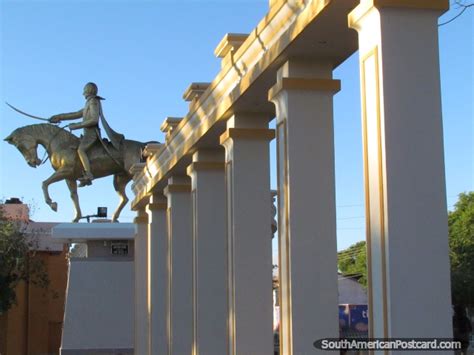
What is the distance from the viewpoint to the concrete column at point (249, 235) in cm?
1056

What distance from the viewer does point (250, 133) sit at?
35.6 feet

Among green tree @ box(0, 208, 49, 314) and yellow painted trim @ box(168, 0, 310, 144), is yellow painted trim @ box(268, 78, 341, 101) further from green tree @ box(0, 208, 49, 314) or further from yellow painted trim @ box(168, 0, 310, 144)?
green tree @ box(0, 208, 49, 314)

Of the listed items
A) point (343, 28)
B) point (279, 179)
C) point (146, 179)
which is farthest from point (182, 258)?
point (343, 28)

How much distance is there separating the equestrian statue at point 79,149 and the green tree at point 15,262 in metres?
7.18

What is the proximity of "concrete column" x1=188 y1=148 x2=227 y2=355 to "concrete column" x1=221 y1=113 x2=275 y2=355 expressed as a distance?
1716 mm

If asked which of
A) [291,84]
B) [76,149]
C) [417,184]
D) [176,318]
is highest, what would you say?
[76,149]

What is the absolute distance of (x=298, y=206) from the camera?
8.66 metres

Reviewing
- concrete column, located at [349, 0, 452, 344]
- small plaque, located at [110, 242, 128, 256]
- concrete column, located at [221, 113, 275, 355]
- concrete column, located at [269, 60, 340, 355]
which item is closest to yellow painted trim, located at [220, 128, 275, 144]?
concrete column, located at [221, 113, 275, 355]

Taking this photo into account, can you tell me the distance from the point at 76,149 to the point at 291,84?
1796 cm

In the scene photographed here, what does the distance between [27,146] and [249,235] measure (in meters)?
16.6

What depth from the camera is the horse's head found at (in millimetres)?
25969

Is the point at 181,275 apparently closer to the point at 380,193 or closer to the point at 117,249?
the point at 380,193

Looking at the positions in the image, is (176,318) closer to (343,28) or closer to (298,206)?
(298,206)

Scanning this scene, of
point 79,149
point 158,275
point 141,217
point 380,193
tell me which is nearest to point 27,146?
point 79,149
